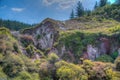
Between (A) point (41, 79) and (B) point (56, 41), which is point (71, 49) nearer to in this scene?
(B) point (56, 41)

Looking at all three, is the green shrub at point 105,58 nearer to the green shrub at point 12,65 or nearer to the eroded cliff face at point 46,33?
the eroded cliff face at point 46,33

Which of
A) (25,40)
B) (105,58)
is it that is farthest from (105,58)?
(25,40)

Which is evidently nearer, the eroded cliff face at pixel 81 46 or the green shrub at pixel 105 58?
the green shrub at pixel 105 58

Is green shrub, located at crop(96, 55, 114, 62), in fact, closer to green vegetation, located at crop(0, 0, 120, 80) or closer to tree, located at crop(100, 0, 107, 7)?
green vegetation, located at crop(0, 0, 120, 80)

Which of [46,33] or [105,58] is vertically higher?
[46,33]

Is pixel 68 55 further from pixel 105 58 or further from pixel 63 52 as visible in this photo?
pixel 105 58

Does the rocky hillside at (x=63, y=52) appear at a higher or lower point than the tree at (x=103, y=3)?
lower

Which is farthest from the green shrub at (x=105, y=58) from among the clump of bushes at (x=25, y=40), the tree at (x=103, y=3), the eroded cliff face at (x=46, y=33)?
the tree at (x=103, y=3)

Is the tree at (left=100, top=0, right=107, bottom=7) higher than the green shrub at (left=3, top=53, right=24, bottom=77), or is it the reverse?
the tree at (left=100, top=0, right=107, bottom=7)

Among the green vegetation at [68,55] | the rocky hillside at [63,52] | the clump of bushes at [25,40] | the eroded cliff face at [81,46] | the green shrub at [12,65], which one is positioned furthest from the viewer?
the clump of bushes at [25,40]

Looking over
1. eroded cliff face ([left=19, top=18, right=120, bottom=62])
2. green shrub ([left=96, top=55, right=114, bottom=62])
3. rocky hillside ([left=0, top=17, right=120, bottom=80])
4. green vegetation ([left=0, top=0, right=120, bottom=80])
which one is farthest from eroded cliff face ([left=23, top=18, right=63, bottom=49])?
green shrub ([left=96, top=55, right=114, bottom=62])

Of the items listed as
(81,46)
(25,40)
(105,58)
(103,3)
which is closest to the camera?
Answer: (105,58)

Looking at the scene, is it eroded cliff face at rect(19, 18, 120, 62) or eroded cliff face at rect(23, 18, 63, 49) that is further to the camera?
eroded cliff face at rect(23, 18, 63, 49)

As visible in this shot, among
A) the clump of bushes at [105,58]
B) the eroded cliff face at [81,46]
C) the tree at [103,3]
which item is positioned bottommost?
the clump of bushes at [105,58]
